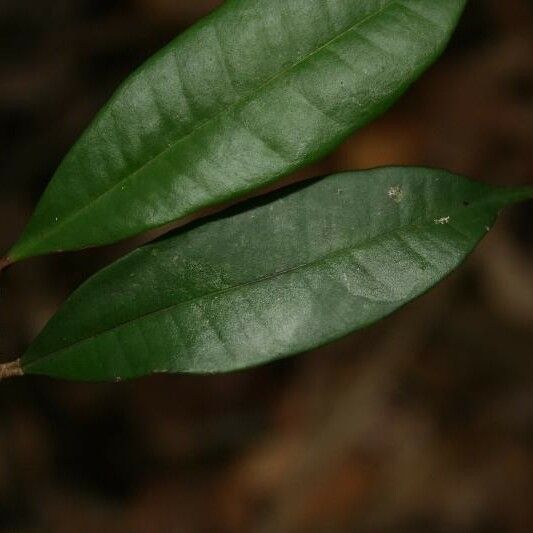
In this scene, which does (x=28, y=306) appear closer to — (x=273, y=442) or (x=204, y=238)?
(x=273, y=442)

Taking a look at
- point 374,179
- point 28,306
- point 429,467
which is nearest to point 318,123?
point 374,179

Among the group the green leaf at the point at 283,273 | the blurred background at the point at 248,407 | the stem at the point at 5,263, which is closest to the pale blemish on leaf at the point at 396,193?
the green leaf at the point at 283,273

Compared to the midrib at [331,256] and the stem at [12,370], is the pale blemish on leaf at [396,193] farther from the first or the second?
the stem at [12,370]

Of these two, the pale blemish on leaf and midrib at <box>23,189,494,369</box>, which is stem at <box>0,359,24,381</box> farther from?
the pale blemish on leaf

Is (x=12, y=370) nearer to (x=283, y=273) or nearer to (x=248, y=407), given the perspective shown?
(x=283, y=273)

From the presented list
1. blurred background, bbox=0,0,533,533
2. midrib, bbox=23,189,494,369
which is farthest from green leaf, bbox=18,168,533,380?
blurred background, bbox=0,0,533,533

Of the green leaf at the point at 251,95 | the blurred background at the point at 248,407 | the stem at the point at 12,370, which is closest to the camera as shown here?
the green leaf at the point at 251,95
